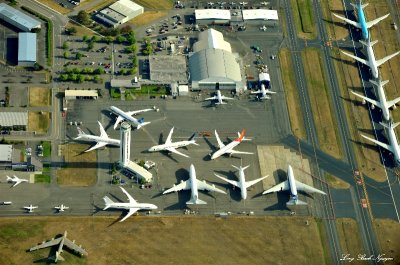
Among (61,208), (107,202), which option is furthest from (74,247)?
(107,202)

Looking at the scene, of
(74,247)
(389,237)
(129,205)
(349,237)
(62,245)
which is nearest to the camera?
(62,245)

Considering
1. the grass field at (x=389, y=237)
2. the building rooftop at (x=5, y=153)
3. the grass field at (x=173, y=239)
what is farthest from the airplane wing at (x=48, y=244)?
the grass field at (x=389, y=237)

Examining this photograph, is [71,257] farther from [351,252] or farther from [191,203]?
[351,252]

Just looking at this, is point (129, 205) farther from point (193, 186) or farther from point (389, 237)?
point (389, 237)

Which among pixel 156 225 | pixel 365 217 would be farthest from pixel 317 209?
pixel 156 225

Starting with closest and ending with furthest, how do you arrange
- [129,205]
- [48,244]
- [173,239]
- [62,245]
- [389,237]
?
[62,245] < [48,244] < [173,239] < [129,205] < [389,237]

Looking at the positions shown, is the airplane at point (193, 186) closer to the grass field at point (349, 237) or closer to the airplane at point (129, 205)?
the airplane at point (129, 205)
